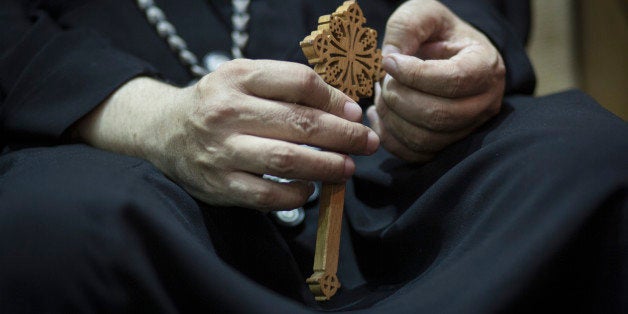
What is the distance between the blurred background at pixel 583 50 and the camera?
62.8 inches

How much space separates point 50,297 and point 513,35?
71 cm

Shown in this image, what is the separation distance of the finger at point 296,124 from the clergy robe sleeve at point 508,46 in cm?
35

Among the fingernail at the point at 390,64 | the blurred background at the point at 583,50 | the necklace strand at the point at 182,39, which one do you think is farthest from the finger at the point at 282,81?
the blurred background at the point at 583,50

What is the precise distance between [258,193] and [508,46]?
0.48 meters

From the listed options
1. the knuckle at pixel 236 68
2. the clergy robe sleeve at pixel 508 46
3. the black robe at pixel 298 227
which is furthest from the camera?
the clergy robe sleeve at pixel 508 46

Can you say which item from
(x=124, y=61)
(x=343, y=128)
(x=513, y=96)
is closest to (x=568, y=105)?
(x=513, y=96)

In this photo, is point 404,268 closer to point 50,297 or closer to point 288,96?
point 288,96

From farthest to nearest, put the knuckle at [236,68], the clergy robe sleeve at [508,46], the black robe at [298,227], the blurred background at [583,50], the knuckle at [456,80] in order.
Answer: the blurred background at [583,50], the clergy robe sleeve at [508,46], the knuckle at [456,80], the knuckle at [236,68], the black robe at [298,227]

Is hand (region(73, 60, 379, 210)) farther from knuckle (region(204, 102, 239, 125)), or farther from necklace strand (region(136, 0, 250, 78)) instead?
necklace strand (region(136, 0, 250, 78))

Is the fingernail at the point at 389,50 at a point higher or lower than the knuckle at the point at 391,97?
higher

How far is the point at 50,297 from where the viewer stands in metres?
0.47

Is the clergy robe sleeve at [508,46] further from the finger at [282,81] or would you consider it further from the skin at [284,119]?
the finger at [282,81]

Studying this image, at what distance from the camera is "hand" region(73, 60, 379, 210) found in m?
0.57

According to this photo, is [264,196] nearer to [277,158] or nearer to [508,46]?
[277,158]
